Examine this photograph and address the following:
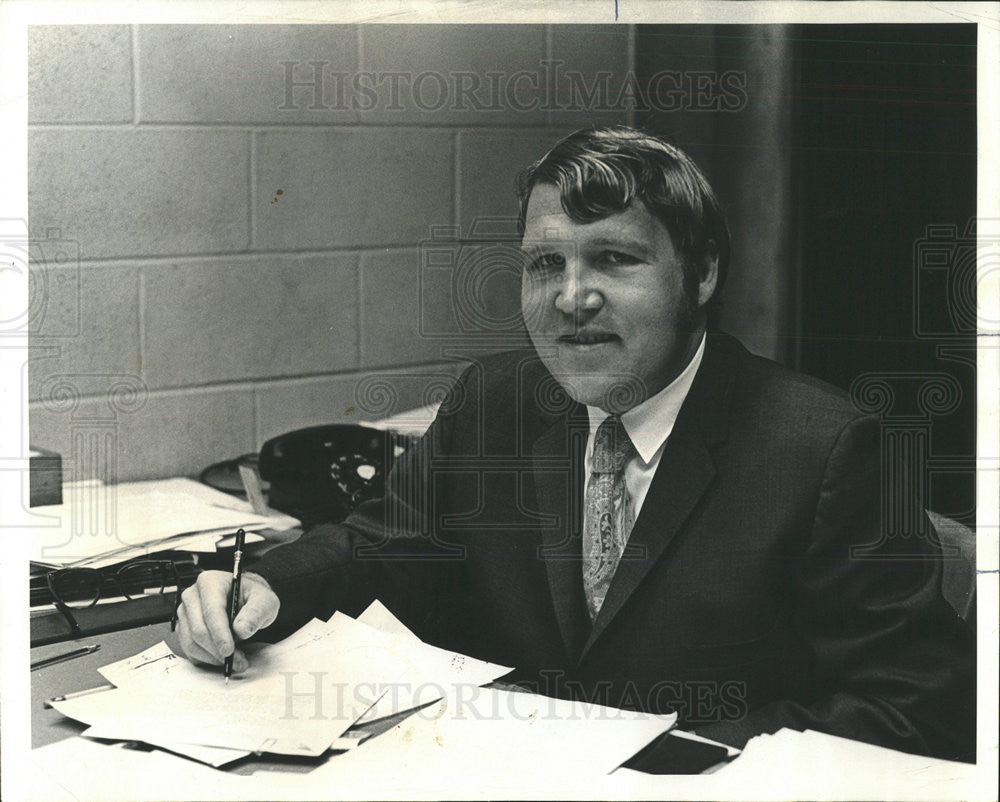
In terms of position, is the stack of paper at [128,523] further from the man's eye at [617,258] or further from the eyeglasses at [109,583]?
the man's eye at [617,258]

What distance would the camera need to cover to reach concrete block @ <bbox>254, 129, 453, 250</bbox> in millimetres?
1319

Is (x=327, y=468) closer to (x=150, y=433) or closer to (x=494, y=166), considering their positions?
(x=150, y=433)

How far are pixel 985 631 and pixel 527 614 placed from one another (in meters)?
0.51

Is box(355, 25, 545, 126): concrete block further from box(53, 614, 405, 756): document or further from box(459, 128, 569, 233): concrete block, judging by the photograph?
box(53, 614, 405, 756): document

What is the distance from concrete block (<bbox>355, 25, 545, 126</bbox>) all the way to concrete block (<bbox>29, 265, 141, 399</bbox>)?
42 cm

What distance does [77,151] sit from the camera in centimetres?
131

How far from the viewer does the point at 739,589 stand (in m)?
1.12

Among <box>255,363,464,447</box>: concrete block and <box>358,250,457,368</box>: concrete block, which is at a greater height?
<box>358,250,457,368</box>: concrete block

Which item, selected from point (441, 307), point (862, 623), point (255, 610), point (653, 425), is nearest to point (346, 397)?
point (441, 307)

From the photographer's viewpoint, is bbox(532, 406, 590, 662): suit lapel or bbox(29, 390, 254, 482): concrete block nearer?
bbox(532, 406, 590, 662): suit lapel

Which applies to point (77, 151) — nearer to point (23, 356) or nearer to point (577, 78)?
point (23, 356)

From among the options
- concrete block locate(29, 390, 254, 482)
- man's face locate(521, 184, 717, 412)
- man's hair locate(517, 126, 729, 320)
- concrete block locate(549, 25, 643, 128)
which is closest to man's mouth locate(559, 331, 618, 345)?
man's face locate(521, 184, 717, 412)

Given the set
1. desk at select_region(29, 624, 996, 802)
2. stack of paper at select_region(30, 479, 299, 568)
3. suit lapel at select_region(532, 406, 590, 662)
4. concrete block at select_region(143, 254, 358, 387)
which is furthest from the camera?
concrete block at select_region(143, 254, 358, 387)

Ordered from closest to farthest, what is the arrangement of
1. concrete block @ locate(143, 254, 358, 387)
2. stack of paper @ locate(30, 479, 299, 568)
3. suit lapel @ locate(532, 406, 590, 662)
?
1. suit lapel @ locate(532, 406, 590, 662)
2. stack of paper @ locate(30, 479, 299, 568)
3. concrete block @ locate(143, 254, 358, 387)
